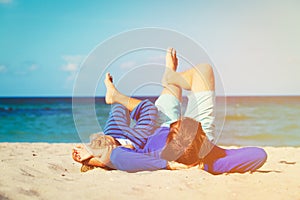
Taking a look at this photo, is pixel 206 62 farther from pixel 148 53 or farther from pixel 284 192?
pixel 284 192

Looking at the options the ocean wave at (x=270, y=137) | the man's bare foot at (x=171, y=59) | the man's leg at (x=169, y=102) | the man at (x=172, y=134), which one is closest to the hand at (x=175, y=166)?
the man at (x=172, y=134)

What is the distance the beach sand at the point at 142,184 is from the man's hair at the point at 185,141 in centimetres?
14

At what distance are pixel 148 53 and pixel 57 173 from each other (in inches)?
48.0

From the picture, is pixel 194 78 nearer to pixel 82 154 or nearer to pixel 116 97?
pixel 116 97

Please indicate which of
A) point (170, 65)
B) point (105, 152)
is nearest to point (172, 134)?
point (105, 152)

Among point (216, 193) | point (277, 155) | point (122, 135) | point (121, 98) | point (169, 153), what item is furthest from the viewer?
point (277, 155)

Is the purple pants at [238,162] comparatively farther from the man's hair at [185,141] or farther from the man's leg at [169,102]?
the man's leg at [169,102]

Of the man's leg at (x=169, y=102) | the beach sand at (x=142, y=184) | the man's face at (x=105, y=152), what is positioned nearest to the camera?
the beach sand at (x=142, y=184)

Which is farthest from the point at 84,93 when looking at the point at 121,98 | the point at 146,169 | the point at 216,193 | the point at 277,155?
the point at 277,155

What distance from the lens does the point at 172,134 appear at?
306 centimetres

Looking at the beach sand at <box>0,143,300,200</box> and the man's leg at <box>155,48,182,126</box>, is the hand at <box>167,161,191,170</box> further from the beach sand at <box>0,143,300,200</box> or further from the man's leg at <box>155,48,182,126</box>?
the man's leg at <box>155,48,182,126</box>

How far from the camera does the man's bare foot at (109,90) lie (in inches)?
144

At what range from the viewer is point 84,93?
3.47m

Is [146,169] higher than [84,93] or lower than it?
lower
